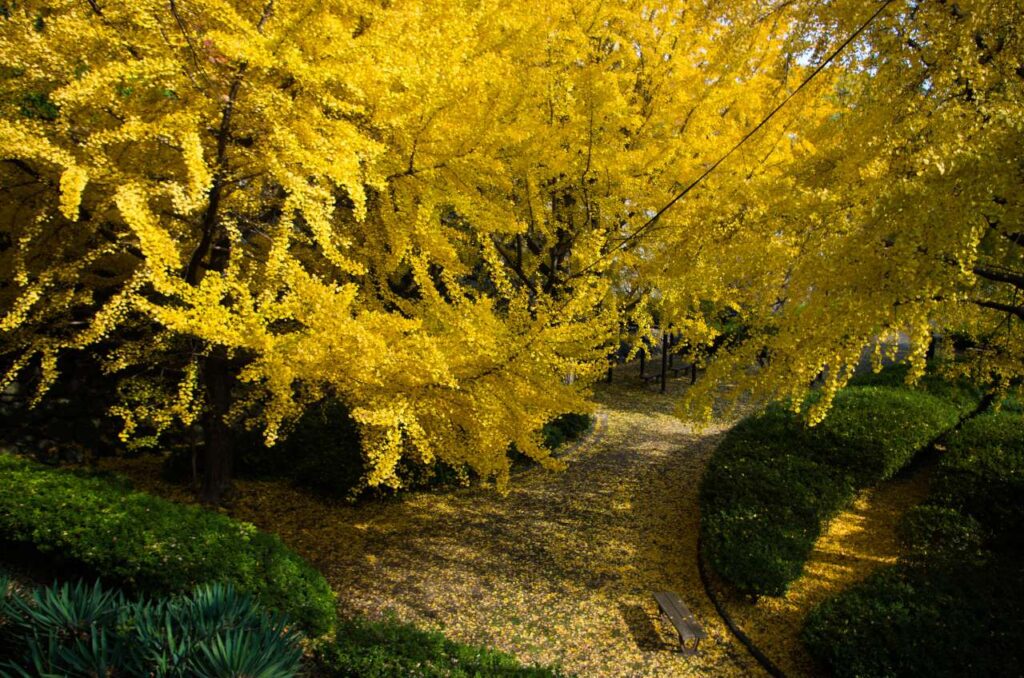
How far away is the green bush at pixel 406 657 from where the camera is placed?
11.5ft

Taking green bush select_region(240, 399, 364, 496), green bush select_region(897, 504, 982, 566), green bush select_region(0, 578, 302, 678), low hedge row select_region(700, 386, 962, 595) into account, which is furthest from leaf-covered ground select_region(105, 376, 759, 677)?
green bush select_region(897, 504, 982, 566)

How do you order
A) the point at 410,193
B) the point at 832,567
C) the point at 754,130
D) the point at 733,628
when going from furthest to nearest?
the point at 832,567
the point at 754,130
the point at 733,628
the point at 410,193

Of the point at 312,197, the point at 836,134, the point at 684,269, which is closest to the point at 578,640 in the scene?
the point at 684,269

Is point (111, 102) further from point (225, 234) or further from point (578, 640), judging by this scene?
point (578, 640)

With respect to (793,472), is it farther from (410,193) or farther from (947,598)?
(410,193)

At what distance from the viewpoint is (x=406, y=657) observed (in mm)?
3645

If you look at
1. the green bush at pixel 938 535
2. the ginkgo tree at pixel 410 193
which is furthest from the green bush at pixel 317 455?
the green bush at pixel 938 535

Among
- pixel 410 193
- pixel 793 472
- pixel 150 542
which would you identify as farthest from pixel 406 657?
pixel 793 472

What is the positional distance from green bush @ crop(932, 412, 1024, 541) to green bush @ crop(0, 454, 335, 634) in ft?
21.8

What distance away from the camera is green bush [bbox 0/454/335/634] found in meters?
4.04

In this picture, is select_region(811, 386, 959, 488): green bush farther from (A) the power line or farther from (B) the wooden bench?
(A) the power line

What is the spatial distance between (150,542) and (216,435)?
2107 mm

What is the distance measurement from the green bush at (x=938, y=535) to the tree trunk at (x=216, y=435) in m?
7.14

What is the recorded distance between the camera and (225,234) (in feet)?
16.9
